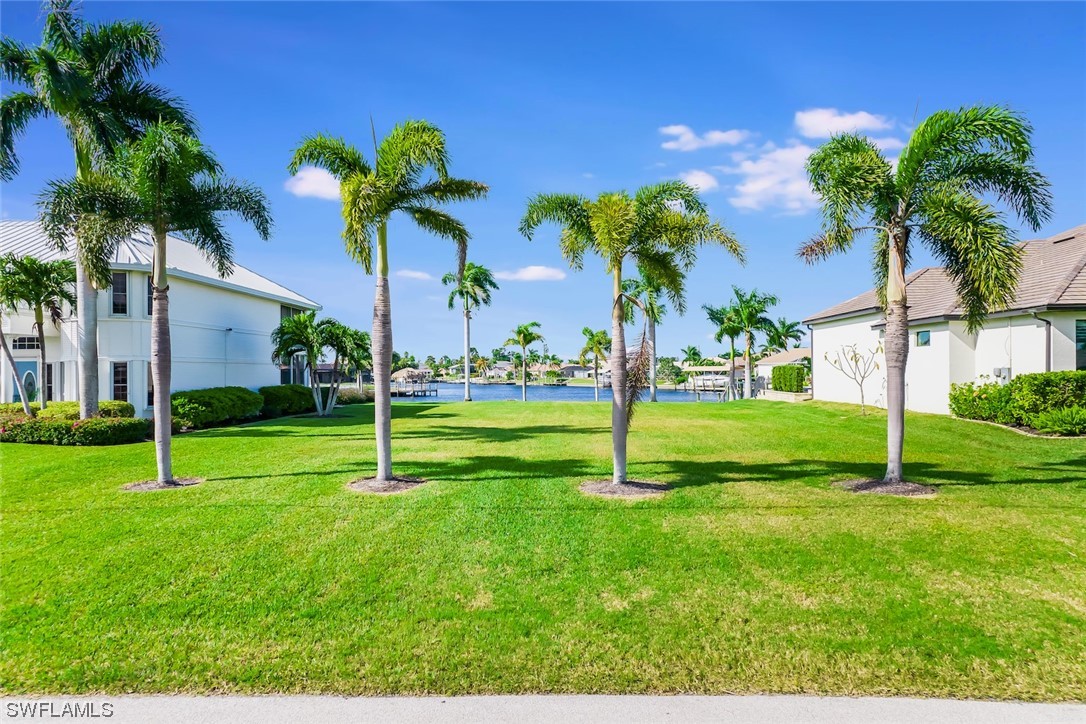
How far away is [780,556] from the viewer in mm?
6984

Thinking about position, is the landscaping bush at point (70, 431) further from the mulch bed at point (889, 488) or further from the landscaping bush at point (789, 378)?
the landscaping bush at point (789, 378)

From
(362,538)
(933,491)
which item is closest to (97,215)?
(362,538)

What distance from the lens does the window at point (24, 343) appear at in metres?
22.4

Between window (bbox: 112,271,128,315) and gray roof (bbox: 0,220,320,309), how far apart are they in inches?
26.2

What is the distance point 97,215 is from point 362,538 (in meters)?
8.60

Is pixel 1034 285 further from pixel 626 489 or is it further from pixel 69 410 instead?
pixel 69 410

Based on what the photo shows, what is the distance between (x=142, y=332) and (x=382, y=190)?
1554 centimetres

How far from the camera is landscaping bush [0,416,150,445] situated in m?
15.3

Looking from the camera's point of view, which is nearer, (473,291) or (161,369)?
(161,369)

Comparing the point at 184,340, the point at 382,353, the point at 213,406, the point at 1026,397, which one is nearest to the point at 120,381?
the point at 184,340

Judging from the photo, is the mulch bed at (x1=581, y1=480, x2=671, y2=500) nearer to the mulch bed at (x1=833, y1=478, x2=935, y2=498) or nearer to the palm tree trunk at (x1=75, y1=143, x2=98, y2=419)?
the mulch bed at (x1=833, y1=478, x2=935, y2=498)

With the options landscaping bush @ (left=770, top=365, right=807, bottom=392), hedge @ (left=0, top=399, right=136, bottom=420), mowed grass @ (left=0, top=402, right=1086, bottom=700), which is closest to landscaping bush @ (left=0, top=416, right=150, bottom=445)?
hedge @ (left=0, top=399, right=136, bottom=420)

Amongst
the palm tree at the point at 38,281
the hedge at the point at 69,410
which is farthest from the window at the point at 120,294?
the hedge at the point at 69,410

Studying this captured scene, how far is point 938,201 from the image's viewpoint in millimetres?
10156
